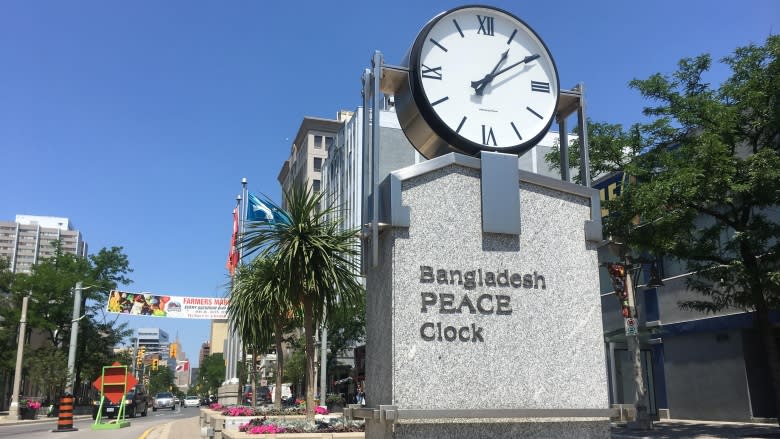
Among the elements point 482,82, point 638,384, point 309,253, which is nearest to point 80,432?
point 309,253

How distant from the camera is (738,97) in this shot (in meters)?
16.1

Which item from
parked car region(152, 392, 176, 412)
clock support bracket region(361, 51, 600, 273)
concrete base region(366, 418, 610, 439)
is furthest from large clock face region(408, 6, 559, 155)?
parked car region(152, 392, 176, 412)

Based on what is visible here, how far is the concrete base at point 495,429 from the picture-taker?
487cm

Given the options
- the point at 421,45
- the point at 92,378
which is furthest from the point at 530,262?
the point at 92,378

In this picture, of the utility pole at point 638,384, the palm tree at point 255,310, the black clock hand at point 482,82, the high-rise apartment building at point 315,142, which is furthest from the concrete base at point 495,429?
the high-rise apartment building at point 315,142

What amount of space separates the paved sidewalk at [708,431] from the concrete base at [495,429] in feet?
44.4

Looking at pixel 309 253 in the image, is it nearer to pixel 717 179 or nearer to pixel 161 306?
pixel 717 179

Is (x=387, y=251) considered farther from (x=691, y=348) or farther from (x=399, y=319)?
(x=691, y=348)

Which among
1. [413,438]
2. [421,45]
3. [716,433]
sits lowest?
[716,433]

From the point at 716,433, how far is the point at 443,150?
51.5ft

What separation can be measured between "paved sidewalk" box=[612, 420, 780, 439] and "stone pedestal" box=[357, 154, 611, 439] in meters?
13.7

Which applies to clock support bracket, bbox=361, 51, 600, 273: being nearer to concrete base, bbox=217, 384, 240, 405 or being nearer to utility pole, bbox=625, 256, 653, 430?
utility pole, bbox=625, 256, 653, 430

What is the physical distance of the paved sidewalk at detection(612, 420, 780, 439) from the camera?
55.8 feet

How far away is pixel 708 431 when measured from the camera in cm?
1847
